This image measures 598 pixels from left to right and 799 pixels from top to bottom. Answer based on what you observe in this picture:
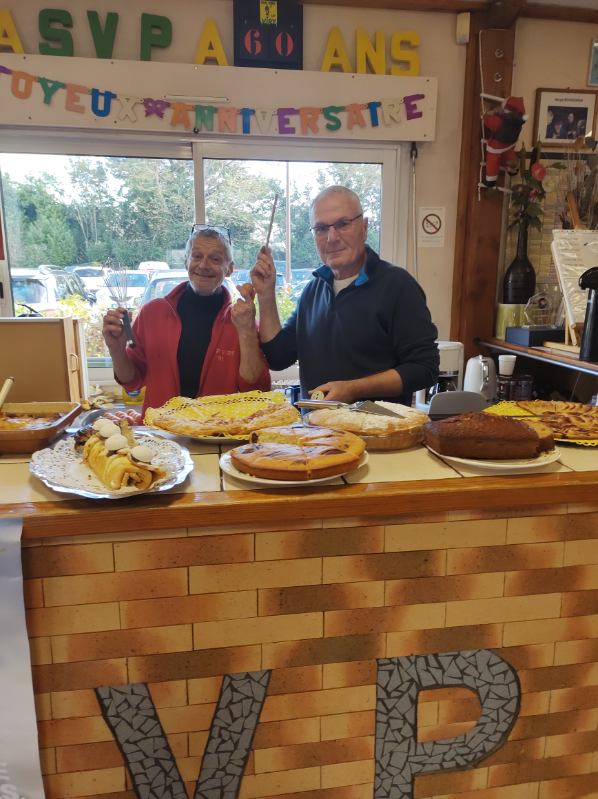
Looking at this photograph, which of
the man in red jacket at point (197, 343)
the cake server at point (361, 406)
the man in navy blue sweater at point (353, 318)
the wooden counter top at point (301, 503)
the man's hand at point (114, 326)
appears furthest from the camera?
the man in red jacket at point (197, 343)

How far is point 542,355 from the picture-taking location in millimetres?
2758

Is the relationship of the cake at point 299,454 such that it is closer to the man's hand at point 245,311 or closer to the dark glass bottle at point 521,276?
the man's hand at point 245,311

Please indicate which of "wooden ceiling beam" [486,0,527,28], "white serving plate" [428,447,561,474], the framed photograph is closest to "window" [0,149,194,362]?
"wooden ceiling beam" [486,0,527,28]

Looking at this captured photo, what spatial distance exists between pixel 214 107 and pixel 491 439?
2460 millimetres

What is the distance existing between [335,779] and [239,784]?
0.19 m

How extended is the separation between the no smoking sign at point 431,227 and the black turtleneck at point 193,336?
1.66m

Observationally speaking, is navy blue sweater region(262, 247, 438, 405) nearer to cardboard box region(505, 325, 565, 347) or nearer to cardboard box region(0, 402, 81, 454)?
cardboard box region(0, 402, 81, 454)

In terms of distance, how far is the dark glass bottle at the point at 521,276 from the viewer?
10.6 feet

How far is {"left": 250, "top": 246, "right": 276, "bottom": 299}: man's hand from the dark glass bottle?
1.87 m

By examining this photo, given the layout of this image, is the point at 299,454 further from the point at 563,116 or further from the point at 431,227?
the point at 563,116

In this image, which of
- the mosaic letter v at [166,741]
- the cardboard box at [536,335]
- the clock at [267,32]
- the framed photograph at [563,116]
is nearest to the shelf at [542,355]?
the cardboard box at [536,335]

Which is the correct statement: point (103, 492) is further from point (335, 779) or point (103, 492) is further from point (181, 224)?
point (181, 224)

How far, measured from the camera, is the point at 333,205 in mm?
1892

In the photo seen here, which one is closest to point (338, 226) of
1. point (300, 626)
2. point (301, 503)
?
point (301, 503)
